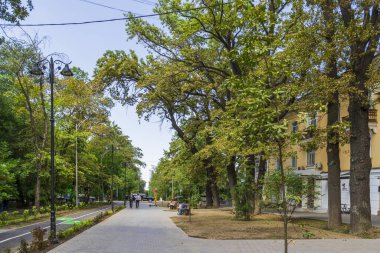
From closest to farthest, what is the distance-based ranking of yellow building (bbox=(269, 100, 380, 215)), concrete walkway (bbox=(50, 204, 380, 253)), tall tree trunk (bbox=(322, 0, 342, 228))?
concrete walkway (bbox=(50, 204, 380, 253)), tall tree trunk (bbox=(322, 0, 342, 228)), yellow building (bbox=(269, 100, 380, 215))

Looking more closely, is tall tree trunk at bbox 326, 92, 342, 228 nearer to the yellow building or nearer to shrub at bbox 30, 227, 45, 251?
the yellow building

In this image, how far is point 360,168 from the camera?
17.9 meters

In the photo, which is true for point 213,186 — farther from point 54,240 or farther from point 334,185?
point 54,240

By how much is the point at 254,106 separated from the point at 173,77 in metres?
21.4

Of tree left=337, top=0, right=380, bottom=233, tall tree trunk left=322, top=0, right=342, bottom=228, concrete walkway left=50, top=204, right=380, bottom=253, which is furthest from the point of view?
tall tree trunk left=322, top=0, right=342, bottom=228

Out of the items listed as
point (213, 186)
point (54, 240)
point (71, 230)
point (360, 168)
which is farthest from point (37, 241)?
point (213, 186)

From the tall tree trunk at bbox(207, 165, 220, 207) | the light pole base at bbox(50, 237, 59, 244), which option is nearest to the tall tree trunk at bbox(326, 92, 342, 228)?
the light pole base at bbox(50, 237, 59, 244)

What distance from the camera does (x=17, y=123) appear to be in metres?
46.8

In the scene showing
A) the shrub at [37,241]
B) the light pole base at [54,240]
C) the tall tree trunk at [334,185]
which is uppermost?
the tall tree trunk at [334,185]

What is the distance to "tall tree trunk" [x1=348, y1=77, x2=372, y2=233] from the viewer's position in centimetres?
1775

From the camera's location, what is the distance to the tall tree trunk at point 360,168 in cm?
1775

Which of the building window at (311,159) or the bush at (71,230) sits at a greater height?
the building window at (311,159)

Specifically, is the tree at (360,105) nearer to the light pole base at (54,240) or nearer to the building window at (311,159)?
the light pole base at (54,240)

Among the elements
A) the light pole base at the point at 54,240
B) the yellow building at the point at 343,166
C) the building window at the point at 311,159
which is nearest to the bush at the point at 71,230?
the light pole base at the point at 54,240
